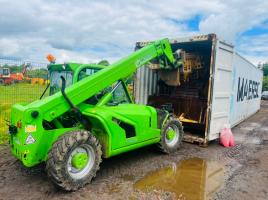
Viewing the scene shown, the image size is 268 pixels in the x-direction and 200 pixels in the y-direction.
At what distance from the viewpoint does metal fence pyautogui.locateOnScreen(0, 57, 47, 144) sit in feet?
27.9

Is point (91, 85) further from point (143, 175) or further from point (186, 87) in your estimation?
point (186, 87)

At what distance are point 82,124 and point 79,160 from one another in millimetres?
739

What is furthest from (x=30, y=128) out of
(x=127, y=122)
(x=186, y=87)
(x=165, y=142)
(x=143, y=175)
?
(x=186, y=87)

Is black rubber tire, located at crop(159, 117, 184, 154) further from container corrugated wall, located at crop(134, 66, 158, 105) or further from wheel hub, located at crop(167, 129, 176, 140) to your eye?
container corrugated wall, located at crop(134, 66, 158, 105)

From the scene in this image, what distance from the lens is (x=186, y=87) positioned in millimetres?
8742

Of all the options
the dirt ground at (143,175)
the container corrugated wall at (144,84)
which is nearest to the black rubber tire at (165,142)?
the dirt ground at (143,175)

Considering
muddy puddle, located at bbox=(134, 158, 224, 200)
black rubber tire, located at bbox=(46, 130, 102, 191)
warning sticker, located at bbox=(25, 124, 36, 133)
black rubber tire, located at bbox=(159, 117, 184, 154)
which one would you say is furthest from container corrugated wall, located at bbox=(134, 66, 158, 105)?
warning sticker, located at bbox=(25, 124, 36, 133)

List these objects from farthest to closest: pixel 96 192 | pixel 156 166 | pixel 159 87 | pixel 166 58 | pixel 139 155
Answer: pixel 159 87 < pixel 166 58 < pixel 139 155 < pixel 156 166 < pixel 96 192

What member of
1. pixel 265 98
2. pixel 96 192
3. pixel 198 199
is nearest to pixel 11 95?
pixel 96 192

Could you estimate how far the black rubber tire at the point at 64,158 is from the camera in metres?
3.75

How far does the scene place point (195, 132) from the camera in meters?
8.27

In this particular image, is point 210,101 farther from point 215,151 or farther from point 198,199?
point 198,199

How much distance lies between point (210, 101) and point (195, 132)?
187 cm

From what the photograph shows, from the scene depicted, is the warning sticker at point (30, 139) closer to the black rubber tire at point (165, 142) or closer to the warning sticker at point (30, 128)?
the warning sticker at point (30, 128)
